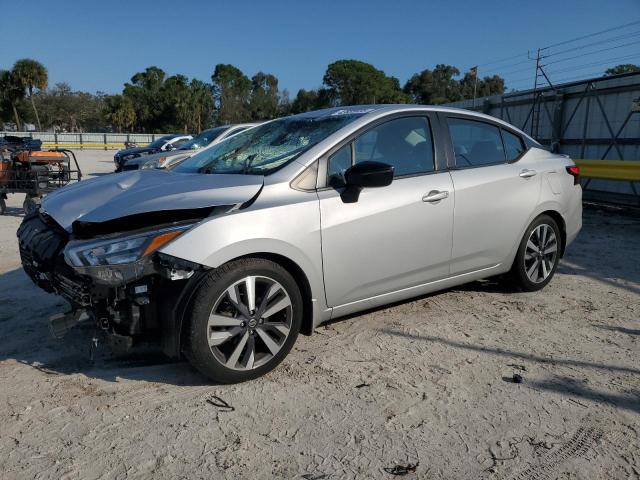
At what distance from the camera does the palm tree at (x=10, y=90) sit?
58344 mm

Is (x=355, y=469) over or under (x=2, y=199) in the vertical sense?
under

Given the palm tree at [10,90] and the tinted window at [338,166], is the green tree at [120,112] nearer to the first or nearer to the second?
the palm tree at [10,90]

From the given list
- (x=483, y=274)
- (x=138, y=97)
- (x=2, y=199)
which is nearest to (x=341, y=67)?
(x=138, y=97)

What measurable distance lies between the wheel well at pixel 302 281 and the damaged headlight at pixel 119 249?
0.53m

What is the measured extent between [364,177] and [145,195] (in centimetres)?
138

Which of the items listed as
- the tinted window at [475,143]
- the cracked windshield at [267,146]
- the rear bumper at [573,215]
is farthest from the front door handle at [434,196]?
the rear bumper at [573,215]

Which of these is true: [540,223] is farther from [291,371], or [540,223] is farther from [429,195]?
[291,371]

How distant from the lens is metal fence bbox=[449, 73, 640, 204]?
11.1 m

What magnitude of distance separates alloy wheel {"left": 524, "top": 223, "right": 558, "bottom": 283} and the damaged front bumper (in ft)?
10.5

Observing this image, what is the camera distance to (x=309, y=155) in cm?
341

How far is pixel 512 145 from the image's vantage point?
470cm

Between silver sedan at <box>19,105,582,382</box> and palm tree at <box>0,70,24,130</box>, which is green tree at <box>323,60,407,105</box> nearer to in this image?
palm tree at <box>0,70,24,130</box>

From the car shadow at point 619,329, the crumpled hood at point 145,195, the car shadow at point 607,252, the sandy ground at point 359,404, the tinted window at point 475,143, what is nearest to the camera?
the sandy ground at point 359,404

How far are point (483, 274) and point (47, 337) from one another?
3.50 metres
